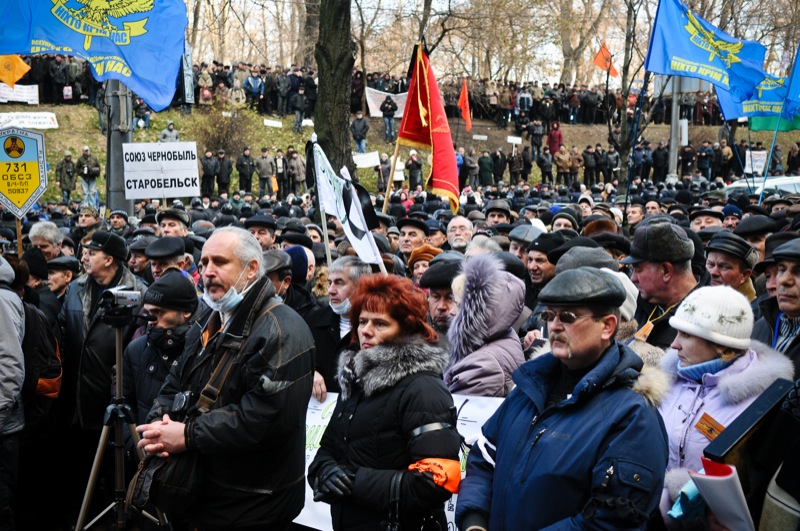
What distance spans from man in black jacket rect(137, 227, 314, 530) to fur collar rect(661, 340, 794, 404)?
5.73ft

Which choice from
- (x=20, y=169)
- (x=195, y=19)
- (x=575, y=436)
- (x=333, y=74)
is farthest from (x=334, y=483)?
(x=195, y=19)

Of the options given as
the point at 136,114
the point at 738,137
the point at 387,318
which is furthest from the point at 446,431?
the point at 738,137

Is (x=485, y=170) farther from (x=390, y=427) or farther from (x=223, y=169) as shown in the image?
(x=390, y=427)

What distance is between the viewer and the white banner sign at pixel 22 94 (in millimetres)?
32094

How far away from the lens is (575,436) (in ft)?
9.58

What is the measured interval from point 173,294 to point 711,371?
2.90 metres

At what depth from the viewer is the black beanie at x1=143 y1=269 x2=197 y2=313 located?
4.98 meters

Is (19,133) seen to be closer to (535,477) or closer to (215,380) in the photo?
(215,380)

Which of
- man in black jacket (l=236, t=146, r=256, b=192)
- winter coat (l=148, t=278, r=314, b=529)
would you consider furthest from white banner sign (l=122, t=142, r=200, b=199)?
man in black jacket (l=236, t=146, r=256, b=192)

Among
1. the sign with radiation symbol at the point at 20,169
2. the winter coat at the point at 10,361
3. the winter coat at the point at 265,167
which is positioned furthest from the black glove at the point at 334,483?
the winter coat at the point at 265,167

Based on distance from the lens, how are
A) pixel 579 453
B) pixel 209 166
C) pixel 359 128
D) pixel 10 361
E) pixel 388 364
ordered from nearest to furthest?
pixel 579 453 → pixel 388 364 → pixel 10 361 → pixel 209 166 → pixel 359 128

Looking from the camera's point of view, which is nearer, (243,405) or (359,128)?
(243,405)

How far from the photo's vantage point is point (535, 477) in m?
2.96

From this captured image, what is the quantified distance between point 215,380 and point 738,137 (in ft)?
136
